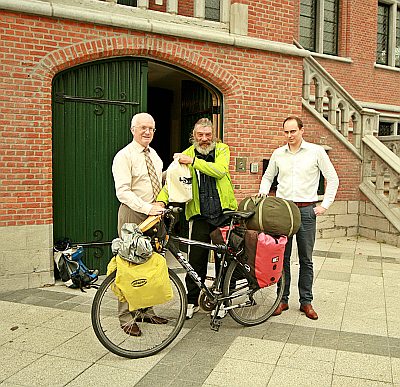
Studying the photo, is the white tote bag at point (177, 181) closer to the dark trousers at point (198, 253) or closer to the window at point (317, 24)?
the dark trousers at point (198, 253)

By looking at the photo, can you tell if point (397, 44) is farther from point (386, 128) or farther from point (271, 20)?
point (271, 20)

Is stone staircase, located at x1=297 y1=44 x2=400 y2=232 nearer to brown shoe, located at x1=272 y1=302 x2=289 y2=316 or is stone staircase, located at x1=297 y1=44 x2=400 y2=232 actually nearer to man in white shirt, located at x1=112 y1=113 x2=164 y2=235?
brown shoe, located at x1=272 y1=302 x2=289 y2=316

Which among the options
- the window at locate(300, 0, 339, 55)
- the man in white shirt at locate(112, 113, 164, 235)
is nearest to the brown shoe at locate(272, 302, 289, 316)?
the man in white shirt at locate(112, 113, 164, 235)

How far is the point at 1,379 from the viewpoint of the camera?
3.56 m

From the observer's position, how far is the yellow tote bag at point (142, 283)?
3.79 metres

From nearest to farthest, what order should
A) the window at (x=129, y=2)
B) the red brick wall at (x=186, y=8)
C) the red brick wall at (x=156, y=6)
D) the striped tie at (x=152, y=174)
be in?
the striped tie at (x=152, y=174)
the window at (x=129, y=2)
the red brick wall at (x=156, y=6)
the red brick wall at (x=186, y=8)

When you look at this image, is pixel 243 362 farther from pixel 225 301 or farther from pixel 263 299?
pixel 263 299

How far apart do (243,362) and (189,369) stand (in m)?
0.46

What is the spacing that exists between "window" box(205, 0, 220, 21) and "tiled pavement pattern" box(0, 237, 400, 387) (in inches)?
190

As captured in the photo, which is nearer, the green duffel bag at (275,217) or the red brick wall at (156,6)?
the green duffel bag at (275,217)

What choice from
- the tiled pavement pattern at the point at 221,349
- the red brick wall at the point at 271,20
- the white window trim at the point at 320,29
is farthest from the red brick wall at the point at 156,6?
the white window trim at the point at 320,29

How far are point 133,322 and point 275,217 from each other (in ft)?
5.26

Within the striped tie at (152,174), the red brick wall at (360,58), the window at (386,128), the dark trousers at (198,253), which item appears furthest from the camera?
the window at (386,128)

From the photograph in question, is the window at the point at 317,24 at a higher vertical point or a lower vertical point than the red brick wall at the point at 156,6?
higher
